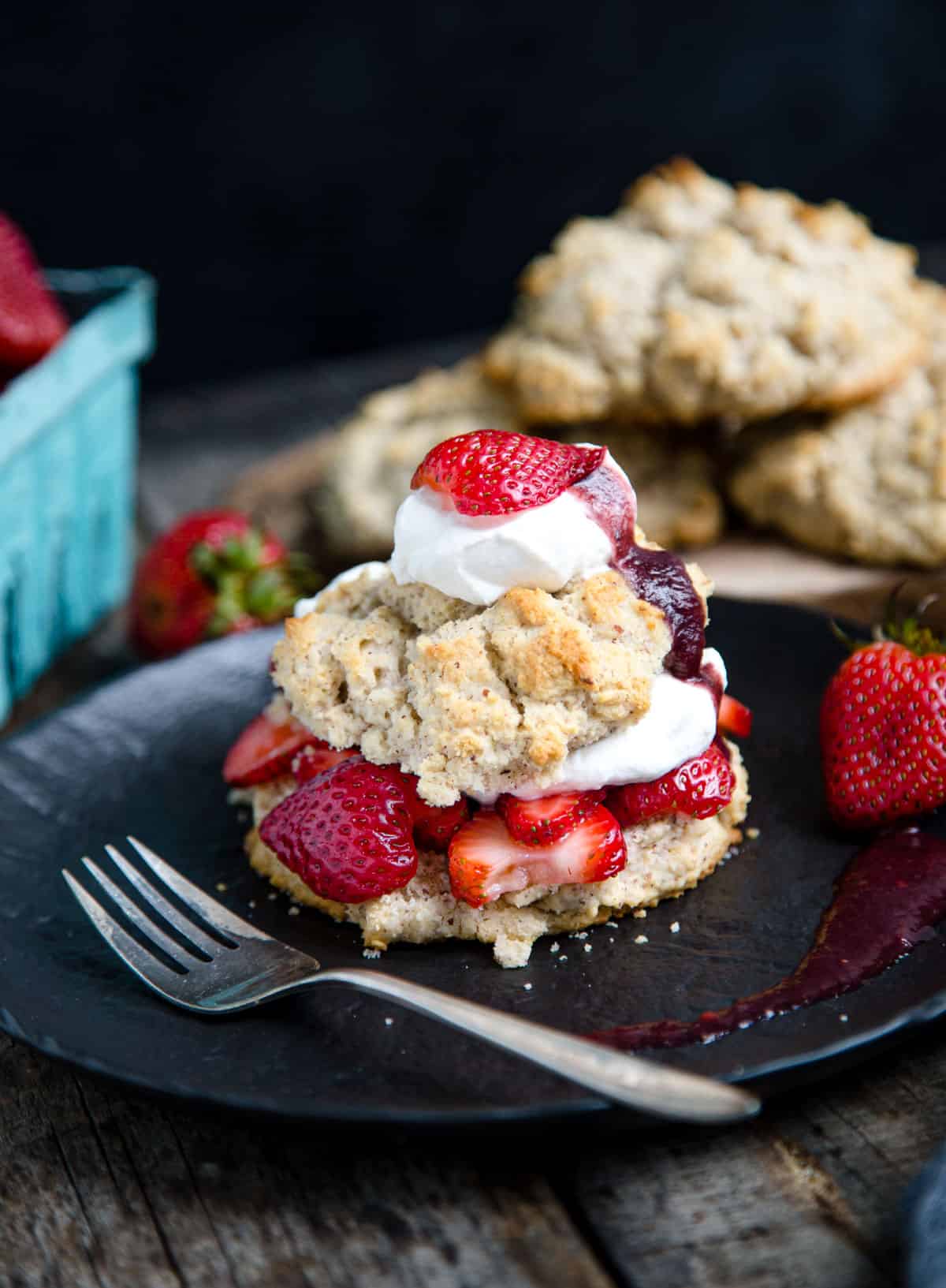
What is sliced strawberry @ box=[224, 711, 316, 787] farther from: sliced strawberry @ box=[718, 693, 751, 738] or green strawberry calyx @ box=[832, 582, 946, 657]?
green strawberry calyx @ box=[832, 582, 946, 657]

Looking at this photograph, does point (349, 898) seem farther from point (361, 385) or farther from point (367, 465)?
point (361, 385)

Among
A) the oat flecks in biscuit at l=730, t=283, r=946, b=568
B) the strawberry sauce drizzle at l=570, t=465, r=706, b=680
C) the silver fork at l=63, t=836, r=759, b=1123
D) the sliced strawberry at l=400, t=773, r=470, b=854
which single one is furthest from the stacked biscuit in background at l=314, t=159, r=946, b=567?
the silver fork at l=63, t=836, r=759, b=1123

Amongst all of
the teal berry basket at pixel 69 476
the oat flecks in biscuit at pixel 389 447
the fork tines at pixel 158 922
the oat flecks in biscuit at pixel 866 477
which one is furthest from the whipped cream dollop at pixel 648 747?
the teal berry basket at pixel 69 476

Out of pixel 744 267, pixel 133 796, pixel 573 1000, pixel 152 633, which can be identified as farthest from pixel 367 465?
pixel 573 1000

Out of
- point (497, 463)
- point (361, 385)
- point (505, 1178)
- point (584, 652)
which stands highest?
point (497, 463)

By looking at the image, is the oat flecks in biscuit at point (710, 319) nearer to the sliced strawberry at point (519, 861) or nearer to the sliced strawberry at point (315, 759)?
the sliced strawberry at point (315, 759)

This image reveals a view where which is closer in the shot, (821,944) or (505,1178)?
(505,1178)
